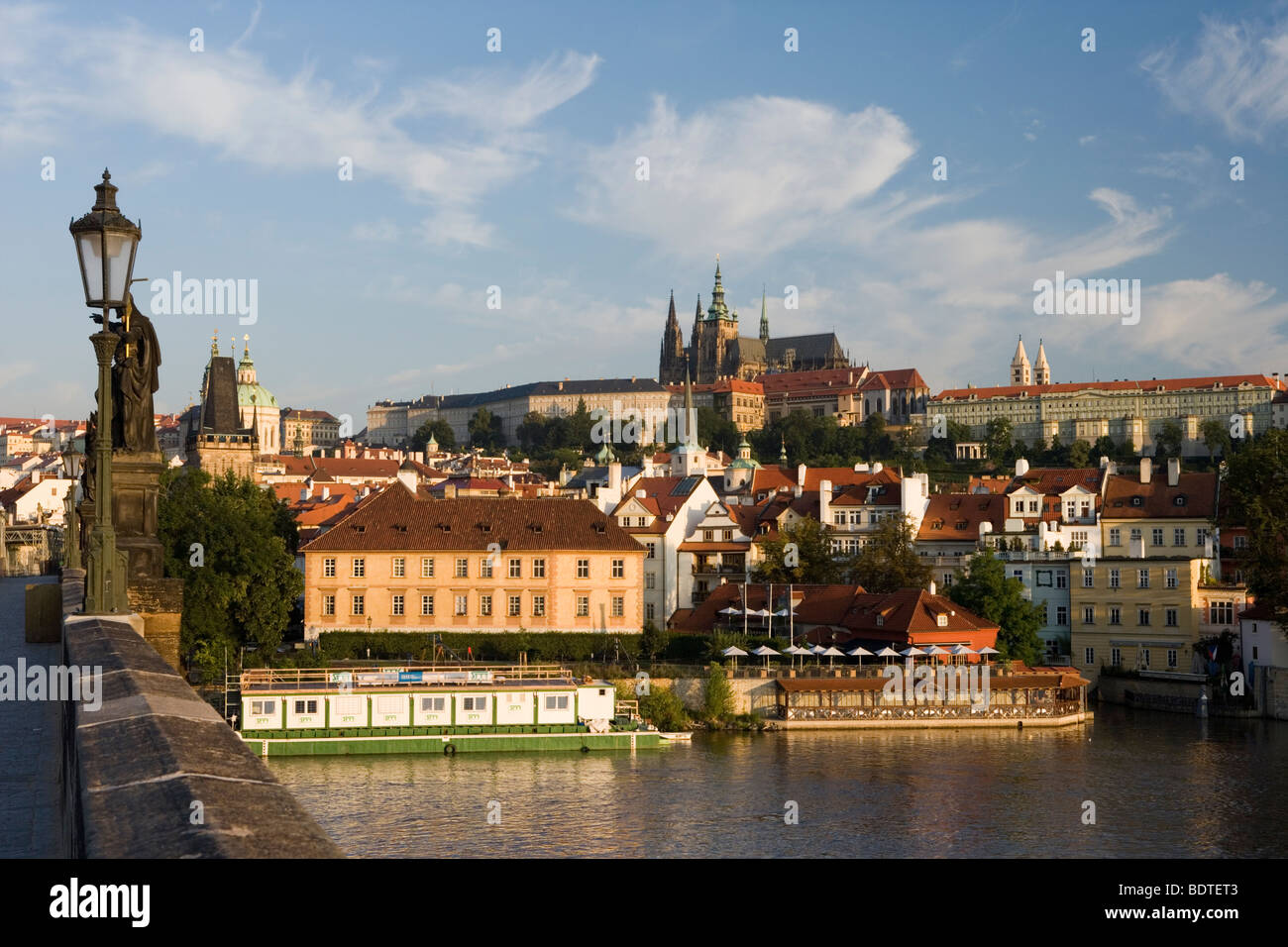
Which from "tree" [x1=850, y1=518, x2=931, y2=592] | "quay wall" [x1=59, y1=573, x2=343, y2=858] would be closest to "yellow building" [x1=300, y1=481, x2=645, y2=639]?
"tree" [x1=850, y1=518, x2=931, y2=592]

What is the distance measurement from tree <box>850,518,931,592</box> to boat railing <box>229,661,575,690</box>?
60.4 ft

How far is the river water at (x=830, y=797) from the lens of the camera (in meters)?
32.8

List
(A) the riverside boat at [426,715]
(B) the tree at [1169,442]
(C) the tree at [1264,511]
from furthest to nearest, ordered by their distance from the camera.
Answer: (B) the tree at [1169,442] → (C) the tree at [1264,511] → (A) the riverside boat at [426,715]

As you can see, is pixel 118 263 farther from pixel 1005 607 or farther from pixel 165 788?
pixel 1005 607

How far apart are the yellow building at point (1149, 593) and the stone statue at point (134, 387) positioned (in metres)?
53.7

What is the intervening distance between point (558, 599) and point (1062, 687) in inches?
768

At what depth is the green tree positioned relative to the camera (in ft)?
172

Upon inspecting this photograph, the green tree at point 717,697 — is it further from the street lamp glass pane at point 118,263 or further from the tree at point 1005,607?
the street lamp glass pane at point 118,263

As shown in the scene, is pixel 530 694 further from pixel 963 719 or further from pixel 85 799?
pixel 85 799

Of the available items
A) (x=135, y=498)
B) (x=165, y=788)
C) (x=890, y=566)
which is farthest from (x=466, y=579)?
(x=165, y=788)

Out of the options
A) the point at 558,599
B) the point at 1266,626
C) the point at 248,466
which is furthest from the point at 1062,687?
the point at 248,466

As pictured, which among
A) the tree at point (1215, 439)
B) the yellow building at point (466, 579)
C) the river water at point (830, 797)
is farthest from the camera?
the tree at point (1215, 439)

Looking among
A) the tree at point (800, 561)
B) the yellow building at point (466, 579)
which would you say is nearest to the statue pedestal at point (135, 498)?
the yellow building at point (466, 579)
